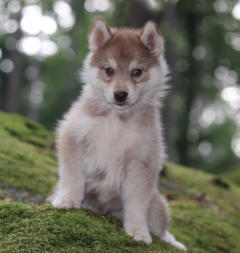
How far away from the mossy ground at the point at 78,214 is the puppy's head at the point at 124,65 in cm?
129

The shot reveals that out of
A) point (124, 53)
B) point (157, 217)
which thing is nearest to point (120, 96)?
point (124, 53)

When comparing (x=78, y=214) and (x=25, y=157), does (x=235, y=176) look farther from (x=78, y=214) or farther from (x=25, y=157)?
(x=78, y=214)

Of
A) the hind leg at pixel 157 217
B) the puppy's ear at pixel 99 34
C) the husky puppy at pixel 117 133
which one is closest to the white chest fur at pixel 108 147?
the husky puppy at pixel 117 133

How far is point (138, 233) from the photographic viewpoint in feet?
12.5

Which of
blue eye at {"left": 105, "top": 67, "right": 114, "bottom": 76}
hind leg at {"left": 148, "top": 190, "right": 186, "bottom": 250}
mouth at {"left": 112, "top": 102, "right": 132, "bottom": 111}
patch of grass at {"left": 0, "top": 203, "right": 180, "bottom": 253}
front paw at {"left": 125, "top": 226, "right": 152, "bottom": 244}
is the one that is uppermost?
blue eye at {"left": 105, "top": 67, "right": 114, "bottom": 76}

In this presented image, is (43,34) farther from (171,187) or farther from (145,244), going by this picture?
(145,244)

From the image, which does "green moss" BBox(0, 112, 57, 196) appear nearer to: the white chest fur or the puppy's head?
the white chest fur

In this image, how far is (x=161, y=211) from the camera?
4488mm

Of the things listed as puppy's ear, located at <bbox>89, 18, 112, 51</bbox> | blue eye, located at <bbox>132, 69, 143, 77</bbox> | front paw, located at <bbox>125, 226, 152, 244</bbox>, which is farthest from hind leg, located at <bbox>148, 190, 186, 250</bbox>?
puppy's ear, located at <bbox>89, 18, 112, 51</bbox>

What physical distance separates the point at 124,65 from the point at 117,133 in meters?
0.75

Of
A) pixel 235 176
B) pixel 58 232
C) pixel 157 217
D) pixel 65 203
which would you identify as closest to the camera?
pixel 58 232

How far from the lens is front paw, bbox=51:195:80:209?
375 cm

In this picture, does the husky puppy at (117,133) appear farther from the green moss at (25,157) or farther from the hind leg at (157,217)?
the green moss at (25,157)

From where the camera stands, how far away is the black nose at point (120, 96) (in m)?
3.88
